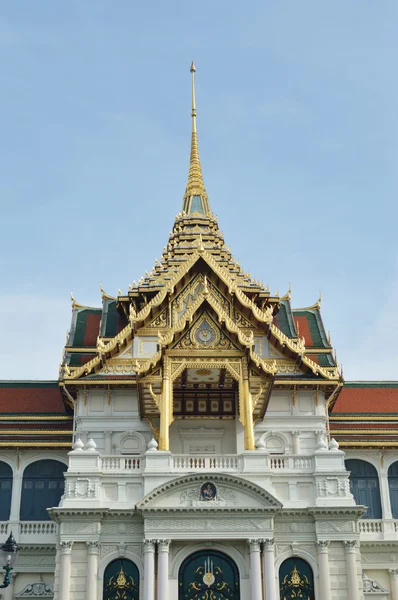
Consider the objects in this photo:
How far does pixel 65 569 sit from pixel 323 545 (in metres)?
7.78

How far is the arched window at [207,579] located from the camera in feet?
86.9

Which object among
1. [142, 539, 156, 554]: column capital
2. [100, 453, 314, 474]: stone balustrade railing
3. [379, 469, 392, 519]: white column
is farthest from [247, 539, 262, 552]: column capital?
[379, 469, 392, 519]: white column

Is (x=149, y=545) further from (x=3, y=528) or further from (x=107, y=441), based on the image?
(x=3, y=528)

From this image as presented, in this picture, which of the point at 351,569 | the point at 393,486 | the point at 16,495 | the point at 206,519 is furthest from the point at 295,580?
the point at 16,495

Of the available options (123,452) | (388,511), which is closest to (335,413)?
(388,511)

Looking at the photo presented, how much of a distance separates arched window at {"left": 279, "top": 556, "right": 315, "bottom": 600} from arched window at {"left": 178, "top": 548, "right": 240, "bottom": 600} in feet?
4.63

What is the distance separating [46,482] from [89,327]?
6.79 metres

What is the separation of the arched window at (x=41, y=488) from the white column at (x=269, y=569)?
10.5m

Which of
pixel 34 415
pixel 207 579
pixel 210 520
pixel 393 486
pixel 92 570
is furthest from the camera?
pixel 34 415

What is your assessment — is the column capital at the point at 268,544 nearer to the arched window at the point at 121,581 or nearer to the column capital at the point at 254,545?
the column capital at the point at 254,545

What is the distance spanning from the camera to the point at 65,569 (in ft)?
86.0

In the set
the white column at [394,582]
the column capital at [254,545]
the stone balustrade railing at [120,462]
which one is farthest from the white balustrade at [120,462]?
the white column at [394,582]

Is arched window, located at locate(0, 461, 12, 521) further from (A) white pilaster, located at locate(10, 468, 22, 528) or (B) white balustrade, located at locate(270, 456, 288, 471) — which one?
(B) white balustrade, located at locate(270, 456, 288, 471)

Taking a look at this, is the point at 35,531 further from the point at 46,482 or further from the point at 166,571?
the point at 166,571
